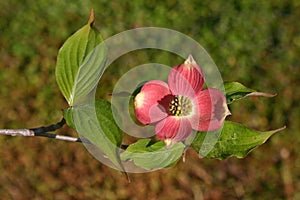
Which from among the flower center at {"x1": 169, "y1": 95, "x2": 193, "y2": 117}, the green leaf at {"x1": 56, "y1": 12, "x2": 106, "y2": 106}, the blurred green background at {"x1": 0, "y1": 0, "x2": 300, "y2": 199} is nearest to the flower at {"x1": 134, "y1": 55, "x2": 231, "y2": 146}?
the flower center at {"x1": 169, "y1": 95, "x2": 193, "y2": 117}

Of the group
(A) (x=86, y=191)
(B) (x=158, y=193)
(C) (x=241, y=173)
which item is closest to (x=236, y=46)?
(C) (x=241, y=173)

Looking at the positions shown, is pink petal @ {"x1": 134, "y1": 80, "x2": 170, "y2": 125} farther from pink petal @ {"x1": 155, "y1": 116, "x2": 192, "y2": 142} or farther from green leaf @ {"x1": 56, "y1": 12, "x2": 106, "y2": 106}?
green leaf @ {"x1": 56, "y1": 12, "x2": 106, "y2": 106}

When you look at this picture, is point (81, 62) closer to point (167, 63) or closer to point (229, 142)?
point (229, 142)

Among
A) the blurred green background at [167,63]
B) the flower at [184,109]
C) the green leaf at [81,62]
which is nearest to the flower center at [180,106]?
the flower at [184,109]

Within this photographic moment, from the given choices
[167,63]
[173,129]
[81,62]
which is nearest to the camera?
[173,129]

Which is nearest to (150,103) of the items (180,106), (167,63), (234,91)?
(180,106)

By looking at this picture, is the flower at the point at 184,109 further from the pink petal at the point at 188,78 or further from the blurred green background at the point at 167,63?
the blurred green background at the point at 167,63
